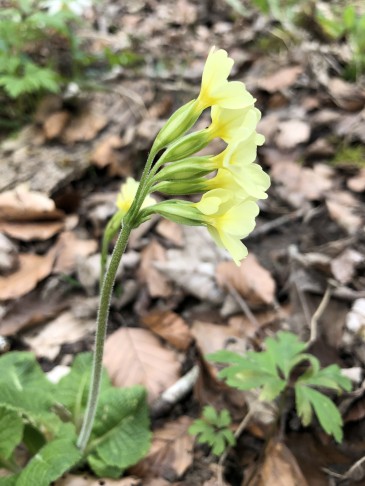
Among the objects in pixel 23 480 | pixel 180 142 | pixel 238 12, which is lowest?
pixel 238 12

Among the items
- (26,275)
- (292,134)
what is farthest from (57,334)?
(292,134)

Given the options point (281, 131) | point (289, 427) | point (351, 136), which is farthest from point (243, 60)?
point (289, 427)

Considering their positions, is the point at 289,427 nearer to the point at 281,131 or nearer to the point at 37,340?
the point at 37,340

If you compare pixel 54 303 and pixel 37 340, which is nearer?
pixel 37 340

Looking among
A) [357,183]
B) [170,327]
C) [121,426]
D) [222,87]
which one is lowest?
[357,183]

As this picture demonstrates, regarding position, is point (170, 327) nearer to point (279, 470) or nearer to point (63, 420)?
point (63, 420)

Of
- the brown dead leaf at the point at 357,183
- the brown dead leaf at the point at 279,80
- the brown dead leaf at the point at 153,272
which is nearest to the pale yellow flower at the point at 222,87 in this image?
the brown dead leaf at the point at 153,272

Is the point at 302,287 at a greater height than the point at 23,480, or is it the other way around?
the point at 23,480
